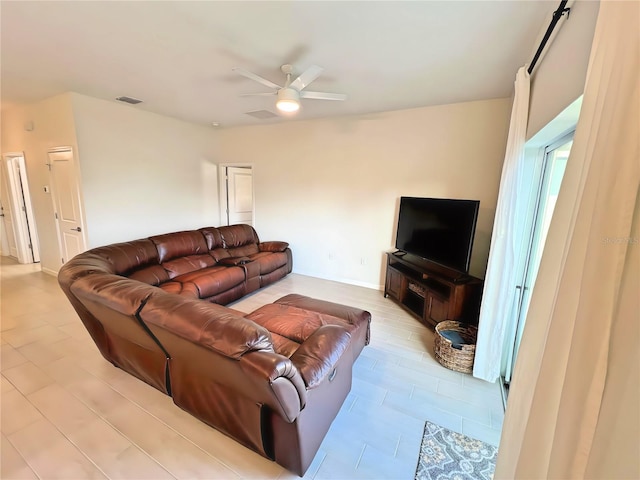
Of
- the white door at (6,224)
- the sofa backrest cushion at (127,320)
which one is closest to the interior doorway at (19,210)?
the white door at (6,224)

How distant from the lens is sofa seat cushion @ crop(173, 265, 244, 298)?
129 inches

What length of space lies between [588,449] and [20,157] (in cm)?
749

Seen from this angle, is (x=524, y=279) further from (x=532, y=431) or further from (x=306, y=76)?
(x=306, y=76)

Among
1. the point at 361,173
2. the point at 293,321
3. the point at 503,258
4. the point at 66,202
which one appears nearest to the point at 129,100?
the point at 66,202

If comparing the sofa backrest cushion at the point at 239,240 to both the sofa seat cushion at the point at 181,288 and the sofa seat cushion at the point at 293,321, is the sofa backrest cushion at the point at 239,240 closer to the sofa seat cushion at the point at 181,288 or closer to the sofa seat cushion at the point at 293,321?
the sofa seat cushion at the point at 181,288

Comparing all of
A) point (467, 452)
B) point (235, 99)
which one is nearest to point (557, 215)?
point (467, 452)

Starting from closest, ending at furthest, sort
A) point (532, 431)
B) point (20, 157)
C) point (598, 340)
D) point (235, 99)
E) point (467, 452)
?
point (598, 340) < point (532, 431) < point (467, 452) < point (235, 99) < point (20, 157)

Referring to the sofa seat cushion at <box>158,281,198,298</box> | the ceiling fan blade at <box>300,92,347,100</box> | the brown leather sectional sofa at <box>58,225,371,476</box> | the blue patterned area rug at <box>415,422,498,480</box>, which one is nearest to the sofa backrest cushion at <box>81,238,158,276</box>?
the brown leather sectional sofa at <box>58,225,371,476</box>

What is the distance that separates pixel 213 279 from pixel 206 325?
2.28 metres

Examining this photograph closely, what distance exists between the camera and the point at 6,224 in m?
5.49

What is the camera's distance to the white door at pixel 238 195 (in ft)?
18.9

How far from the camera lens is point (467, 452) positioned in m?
1.66

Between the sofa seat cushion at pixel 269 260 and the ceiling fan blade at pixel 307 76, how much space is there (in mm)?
2618

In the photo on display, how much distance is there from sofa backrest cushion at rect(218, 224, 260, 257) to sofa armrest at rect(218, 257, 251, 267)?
19 cm
